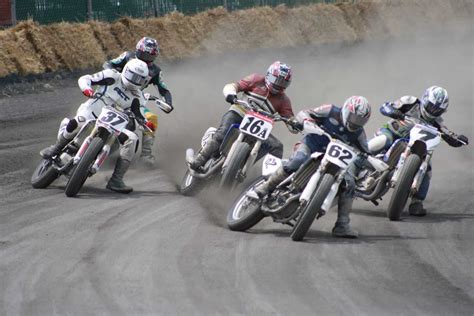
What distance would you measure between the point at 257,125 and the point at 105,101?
2.44 metres

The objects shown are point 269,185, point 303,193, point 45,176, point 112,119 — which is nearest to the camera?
point 303,193

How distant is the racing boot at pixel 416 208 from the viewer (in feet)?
47.8

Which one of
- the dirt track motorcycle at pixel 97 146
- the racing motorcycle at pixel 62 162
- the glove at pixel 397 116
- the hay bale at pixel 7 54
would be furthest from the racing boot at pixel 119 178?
the hay bale at pixel 7 54

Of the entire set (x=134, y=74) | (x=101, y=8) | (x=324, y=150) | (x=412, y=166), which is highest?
(x=134, y=74)

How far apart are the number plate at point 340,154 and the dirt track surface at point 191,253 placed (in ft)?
3.06

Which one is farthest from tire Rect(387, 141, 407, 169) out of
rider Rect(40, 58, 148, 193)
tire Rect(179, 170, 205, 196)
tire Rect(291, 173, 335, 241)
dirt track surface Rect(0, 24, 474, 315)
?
rider Rect(40, 58, 148, 193)

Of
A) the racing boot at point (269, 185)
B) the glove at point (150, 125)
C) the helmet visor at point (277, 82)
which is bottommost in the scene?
the glove at point (150, 125)

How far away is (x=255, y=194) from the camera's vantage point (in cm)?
1254

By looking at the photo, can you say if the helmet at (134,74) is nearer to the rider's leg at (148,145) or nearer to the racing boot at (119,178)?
the racing boot at (119,178)

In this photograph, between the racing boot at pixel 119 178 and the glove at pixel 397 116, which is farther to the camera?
the glove at pixel 397 116

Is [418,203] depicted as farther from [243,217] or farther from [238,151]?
[243,217]

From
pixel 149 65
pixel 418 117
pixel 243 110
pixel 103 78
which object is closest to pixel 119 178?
pixel 103 78

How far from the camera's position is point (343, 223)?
12.7 metres

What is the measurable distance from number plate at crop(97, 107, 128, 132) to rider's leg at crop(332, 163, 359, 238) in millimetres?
3204
